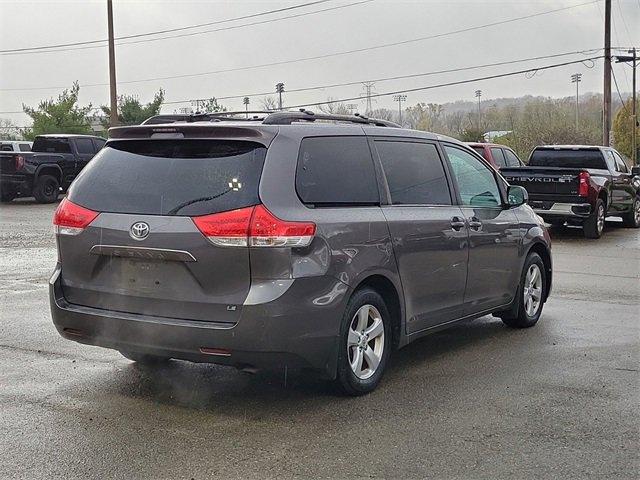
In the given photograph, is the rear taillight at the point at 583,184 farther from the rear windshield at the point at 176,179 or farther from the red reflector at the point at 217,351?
the red reflector at the point at 217,351

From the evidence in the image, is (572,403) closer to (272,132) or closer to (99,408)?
(272,132)

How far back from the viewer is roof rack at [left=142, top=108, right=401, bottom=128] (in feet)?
17.5

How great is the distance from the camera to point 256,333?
4.70 metres

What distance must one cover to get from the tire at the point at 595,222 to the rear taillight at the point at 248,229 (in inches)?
486

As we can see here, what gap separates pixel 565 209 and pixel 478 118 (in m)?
63.9

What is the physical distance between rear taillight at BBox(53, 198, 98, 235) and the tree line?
22.9 m

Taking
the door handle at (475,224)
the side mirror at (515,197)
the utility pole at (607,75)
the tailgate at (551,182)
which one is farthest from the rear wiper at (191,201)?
the utility pole at (607,75)

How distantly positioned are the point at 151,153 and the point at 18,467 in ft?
6.81

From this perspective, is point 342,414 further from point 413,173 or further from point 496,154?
point 496,154

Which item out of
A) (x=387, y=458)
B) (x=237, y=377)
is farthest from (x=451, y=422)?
(x=237, y=377)

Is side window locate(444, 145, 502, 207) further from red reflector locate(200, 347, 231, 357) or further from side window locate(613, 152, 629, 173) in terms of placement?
side window locate(613, 152, 629, 173)

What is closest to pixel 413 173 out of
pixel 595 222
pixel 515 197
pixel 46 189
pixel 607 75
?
pixel 515 197

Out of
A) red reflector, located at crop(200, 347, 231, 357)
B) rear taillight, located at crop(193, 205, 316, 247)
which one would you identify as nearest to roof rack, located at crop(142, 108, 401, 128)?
rear taillight, located at crop(193, 205, 316, 247)

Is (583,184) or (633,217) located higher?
(583,184)
